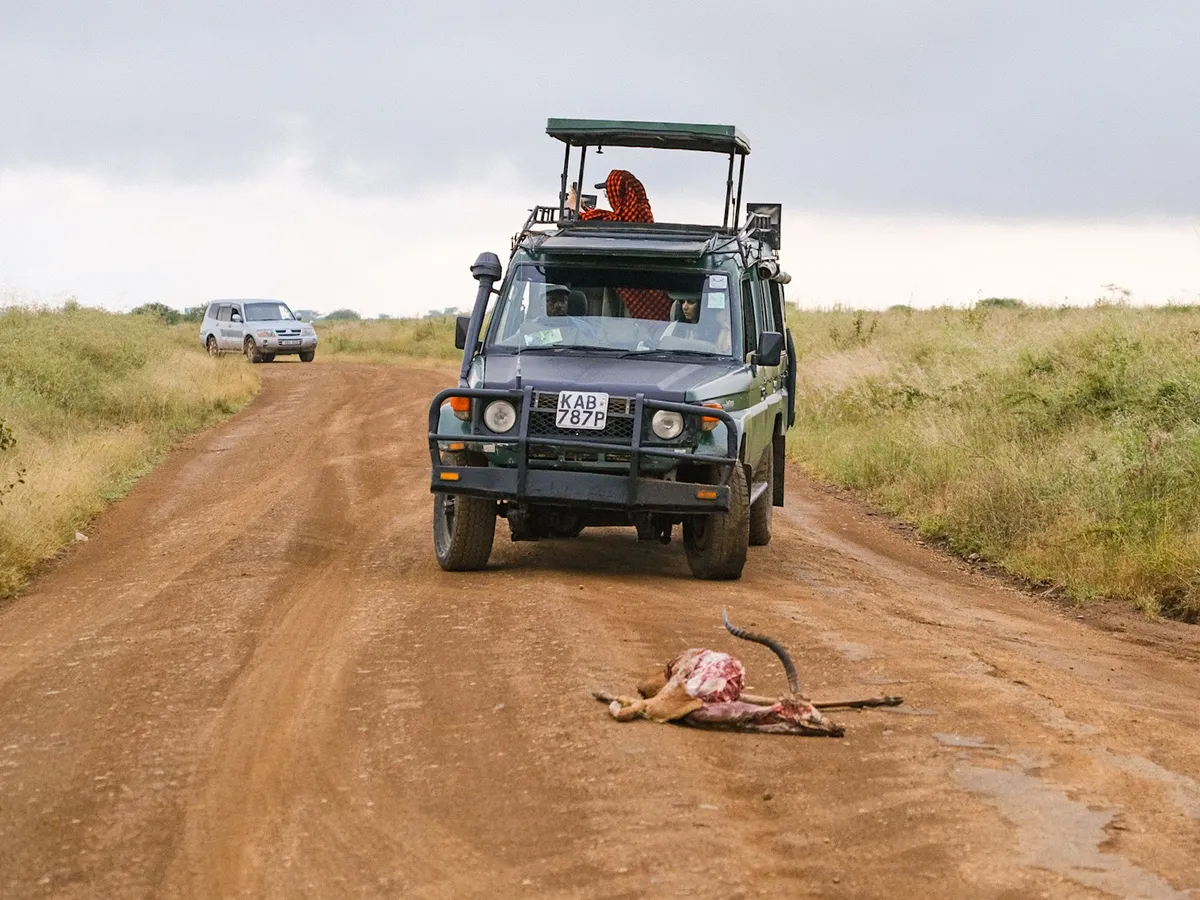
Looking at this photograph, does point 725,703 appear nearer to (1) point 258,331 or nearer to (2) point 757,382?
(2) point 757,382

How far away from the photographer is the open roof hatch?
12359 millimetres

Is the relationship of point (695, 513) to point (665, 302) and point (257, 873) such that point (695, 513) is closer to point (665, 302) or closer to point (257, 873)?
point (665, 302)

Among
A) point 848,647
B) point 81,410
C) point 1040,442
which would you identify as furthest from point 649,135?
point 81,410

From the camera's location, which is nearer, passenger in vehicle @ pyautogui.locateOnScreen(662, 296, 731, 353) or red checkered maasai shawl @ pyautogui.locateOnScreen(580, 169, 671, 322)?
passenger in vehicle @ pyautogui.locateOnScreen(662, 296, 731, 353)

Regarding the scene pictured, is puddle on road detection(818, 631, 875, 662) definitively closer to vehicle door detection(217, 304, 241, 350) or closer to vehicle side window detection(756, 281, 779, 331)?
vehicle side window detection(756, 281, 779, 331)

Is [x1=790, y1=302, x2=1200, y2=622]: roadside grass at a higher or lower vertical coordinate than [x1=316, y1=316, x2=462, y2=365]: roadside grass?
higher

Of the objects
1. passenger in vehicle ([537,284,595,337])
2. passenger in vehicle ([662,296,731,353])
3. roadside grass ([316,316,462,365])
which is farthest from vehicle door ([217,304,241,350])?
passenger in vehicle ([662,296,731,353])

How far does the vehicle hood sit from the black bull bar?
118mm

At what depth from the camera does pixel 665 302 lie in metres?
10.6

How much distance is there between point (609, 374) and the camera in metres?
9.87

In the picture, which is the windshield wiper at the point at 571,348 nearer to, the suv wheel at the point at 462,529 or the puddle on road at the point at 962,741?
the suv wheel at the point at 462,529

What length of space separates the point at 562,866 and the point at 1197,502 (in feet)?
26.5

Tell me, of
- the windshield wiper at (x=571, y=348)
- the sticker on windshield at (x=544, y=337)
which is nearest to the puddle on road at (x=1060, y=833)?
the windshield wiper at (x=571, y=348)

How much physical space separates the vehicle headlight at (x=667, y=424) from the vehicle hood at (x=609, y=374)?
98 mm
